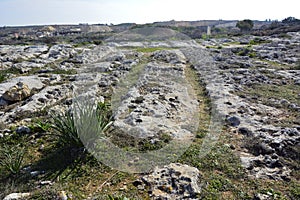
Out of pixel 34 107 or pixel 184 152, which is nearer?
pixel 184 152

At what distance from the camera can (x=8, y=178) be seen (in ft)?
19.0

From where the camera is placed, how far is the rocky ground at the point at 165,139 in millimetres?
5426

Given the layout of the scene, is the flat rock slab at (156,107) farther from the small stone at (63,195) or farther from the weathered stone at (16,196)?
the weathered stone at (16,196)

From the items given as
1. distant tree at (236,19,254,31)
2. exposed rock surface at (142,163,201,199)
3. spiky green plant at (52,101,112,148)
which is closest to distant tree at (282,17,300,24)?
distant tree at (236,19,254,31)

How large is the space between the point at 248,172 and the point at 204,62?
14669 mm

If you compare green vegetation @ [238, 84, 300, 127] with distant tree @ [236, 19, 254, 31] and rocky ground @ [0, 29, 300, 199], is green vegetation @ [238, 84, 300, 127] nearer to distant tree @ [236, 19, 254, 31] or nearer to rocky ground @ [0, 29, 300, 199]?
rocky ground @ [0, 29, 300, 199]

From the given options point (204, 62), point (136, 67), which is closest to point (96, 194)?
point (136, 67)

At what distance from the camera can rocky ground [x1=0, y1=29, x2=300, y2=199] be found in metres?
5.43

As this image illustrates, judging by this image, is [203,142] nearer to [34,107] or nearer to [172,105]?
[172,105]

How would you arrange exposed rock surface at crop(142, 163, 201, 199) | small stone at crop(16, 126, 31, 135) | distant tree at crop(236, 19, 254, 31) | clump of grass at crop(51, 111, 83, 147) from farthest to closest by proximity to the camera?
distant tree at crop(236, 19, 254, 31)
small stone at crop(16, 126, 31, 135)
clump of grass at crop(51, 111, 83, 147)
exposed rock surface at crop(142, 163, 201, 199)

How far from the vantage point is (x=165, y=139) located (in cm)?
741

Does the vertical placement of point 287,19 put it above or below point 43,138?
above

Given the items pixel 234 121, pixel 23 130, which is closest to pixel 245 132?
pixel 234 121

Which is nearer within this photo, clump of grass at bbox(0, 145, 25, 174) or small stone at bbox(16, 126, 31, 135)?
clump of grass at bbox(0, 145, 25, 174)
